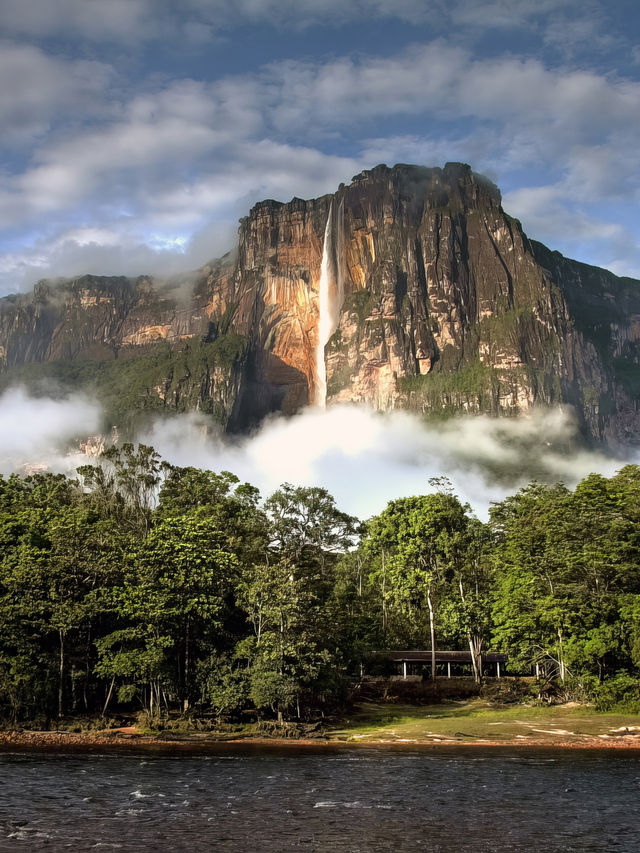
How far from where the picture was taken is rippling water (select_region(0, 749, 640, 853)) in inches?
1137

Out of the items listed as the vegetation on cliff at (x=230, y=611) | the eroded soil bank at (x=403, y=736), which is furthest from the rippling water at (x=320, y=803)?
the vegetation on cliff at (x=230, y=611)

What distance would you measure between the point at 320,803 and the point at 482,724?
3039 cm

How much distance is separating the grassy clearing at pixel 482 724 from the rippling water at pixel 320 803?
8128 mm

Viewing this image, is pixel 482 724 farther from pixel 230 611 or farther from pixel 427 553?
pixel 427 553

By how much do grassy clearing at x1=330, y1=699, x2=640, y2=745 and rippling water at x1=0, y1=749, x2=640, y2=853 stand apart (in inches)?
320

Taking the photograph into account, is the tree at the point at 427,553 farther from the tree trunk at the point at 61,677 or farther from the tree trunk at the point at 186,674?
the tree trunk at the point at 61,677

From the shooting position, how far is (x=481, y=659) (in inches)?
3629

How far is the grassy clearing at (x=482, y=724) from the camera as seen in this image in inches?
2222

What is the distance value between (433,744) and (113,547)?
2795 centimetres

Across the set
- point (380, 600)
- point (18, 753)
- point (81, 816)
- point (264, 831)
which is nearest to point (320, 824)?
point (264, 831)

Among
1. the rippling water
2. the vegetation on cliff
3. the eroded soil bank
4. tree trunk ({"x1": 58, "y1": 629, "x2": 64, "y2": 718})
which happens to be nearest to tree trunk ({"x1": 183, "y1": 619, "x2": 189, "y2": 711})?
the vegetation on cliff

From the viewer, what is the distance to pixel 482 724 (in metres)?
62.1

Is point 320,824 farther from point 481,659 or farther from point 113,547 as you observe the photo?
point 481,659

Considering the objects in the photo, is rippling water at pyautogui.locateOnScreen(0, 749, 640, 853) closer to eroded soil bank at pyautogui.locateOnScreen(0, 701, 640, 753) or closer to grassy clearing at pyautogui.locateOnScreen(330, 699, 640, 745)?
eroded soil bank at pyautogui.locateOnScreen(0, 701, 640, 753)
